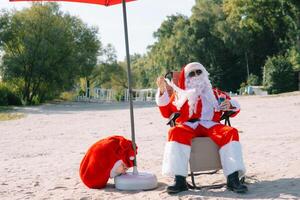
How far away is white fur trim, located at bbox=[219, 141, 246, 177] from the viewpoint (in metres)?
4.88

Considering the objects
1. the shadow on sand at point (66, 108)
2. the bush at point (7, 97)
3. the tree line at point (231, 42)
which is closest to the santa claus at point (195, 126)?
the shadow on sand at point (66, 108)

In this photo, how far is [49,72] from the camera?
1355 inches

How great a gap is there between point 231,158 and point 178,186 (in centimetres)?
56

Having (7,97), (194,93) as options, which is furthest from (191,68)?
(7,97)

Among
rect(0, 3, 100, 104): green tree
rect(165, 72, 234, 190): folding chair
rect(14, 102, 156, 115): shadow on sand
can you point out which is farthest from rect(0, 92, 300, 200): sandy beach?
rect(0, 3, 100, 104): green tree

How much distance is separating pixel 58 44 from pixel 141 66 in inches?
2190

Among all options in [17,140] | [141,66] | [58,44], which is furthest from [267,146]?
[141,66]

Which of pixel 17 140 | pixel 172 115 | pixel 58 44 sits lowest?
pixel 17 140

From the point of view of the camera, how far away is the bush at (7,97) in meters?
32.0

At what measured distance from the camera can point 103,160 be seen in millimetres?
5461

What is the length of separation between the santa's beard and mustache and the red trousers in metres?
0.33

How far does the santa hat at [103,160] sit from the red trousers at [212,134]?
760mm

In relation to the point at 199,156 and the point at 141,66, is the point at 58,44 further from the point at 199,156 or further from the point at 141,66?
the point at 141,66

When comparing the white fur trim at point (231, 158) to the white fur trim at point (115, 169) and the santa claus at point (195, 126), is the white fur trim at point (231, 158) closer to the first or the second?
the santa claus at point (195, 126)
